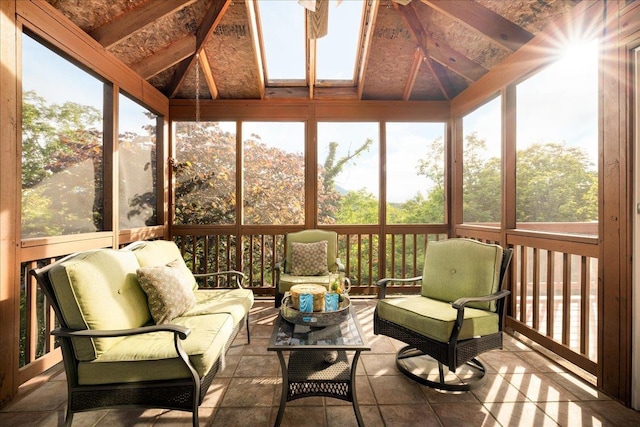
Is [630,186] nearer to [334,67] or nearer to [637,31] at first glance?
[637,31]

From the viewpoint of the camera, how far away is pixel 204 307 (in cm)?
240

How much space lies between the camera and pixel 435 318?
2.04 meters

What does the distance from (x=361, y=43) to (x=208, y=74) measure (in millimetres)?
2120

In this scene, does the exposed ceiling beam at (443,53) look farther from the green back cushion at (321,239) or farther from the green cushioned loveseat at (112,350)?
the green cushioned loveseat at (112,350)

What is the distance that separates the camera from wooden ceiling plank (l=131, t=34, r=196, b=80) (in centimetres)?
357

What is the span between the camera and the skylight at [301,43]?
3.75 metres

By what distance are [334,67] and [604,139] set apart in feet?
10.9

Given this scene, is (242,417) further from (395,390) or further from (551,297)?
(551,297)

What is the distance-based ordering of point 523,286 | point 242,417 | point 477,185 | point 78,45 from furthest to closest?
1. point 477,185
2. point 523,286
3. point 78,45
4. point 242,417

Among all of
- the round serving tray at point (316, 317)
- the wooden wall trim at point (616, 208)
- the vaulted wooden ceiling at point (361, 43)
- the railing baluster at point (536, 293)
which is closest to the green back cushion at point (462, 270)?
the wooden wall trim at point (616, 208)

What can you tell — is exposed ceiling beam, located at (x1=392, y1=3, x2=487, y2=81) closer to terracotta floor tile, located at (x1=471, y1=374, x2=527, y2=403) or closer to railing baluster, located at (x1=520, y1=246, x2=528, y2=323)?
railing baluster, located at (x1=520, y1=246, x2=528, y2=323)

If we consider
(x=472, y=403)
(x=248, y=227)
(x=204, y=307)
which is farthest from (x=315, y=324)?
(x=248, y=227)

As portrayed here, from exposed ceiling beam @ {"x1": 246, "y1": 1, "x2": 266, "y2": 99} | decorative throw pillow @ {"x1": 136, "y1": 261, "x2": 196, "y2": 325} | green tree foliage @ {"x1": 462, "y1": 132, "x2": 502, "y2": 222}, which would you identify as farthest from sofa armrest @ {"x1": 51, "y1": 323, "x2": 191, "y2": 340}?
green tree foliage @ {"x1": 462, "y1": 132, "x2": 502, "y2": 222}

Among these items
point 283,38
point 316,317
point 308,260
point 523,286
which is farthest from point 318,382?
point 283,38
